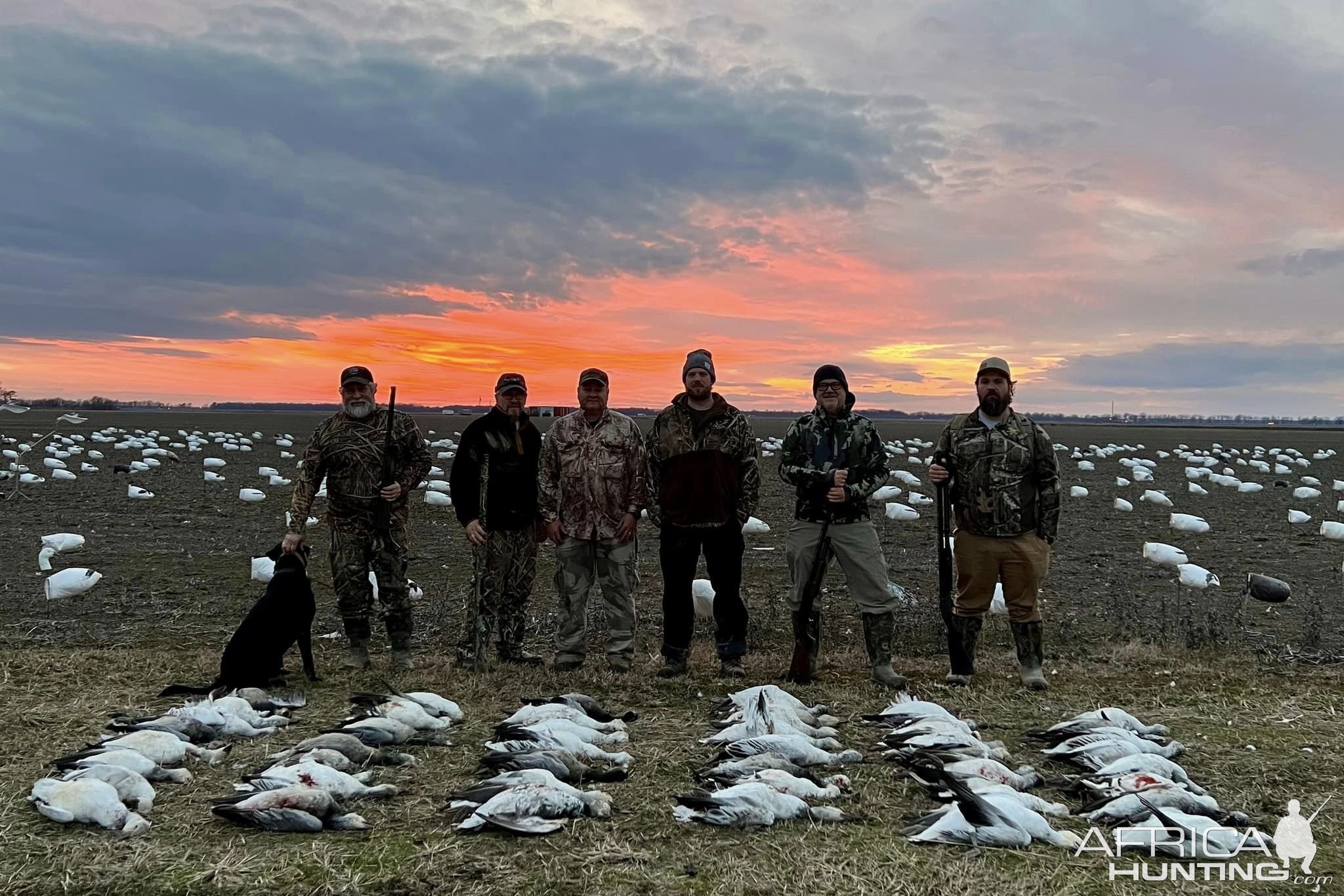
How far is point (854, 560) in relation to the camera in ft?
22.9

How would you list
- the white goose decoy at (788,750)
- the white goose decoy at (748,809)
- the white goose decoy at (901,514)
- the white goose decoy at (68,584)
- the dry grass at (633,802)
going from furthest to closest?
the white goose decoy at (901,514) < the white goose decoy at (68,584) < the white goose decoy at (788,750) < the white goose decoy at (748,809) < the dry grass at (633,802)

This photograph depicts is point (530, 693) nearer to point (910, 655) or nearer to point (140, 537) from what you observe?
point (910, 655)

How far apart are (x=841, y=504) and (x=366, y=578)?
3878 mm

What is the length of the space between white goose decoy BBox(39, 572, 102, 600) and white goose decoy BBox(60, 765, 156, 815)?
22.3 ft

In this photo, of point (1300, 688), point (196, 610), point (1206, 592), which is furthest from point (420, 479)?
point (1206, 592)

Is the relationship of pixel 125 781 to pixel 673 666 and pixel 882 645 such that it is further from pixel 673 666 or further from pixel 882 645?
pixel 882 645

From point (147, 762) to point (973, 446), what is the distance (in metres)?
5.79

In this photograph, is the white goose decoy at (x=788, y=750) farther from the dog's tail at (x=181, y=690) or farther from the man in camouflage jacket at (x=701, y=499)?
the dog's tail at (x=181, y=690)

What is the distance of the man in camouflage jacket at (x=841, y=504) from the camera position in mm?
6961

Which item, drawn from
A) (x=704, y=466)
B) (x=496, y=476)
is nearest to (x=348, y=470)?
(x=496, y=476)

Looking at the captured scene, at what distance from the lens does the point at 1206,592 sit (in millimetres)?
11664

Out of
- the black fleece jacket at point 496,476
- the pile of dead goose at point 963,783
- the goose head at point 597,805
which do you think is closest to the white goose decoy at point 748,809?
the goose head at point 597,805

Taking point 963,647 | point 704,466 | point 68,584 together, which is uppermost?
point 704,466

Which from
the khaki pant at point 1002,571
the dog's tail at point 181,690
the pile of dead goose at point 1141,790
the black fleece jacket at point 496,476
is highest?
the black fleece jacket at point 496,476
